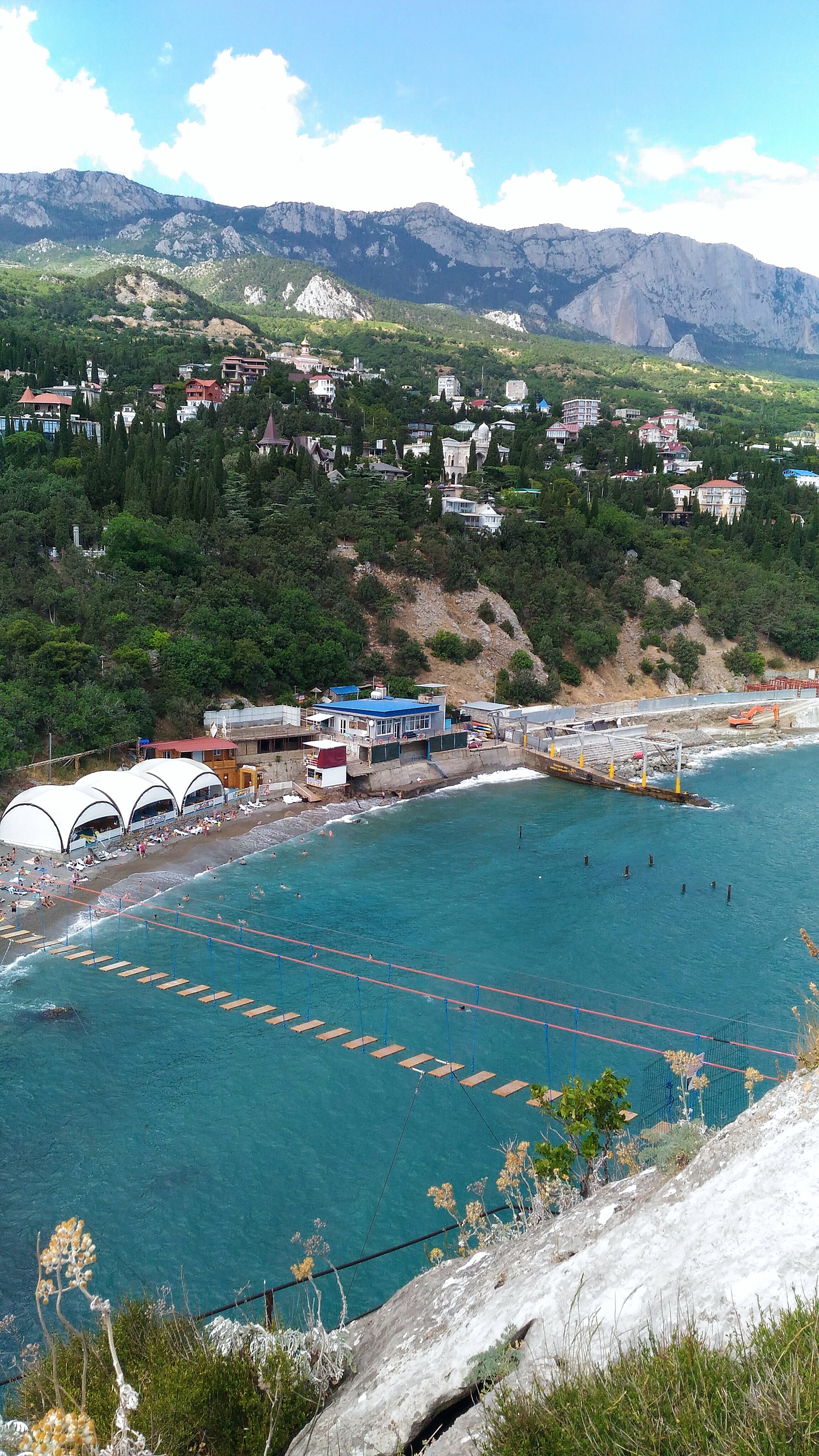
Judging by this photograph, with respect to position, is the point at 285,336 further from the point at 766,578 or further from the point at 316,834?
the point at 316,834

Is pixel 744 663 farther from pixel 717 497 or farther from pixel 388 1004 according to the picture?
pixel 388 1004

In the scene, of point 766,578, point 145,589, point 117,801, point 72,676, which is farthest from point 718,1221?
point 766,578

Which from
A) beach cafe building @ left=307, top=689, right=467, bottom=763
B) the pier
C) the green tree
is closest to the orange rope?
the green tree

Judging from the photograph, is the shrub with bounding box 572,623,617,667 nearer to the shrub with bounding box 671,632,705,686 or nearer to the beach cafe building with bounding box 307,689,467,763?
the shrub with bounding box 671,632,705,686

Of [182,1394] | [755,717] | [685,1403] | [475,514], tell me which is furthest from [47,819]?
[755,717]

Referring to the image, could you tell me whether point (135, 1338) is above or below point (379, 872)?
above
